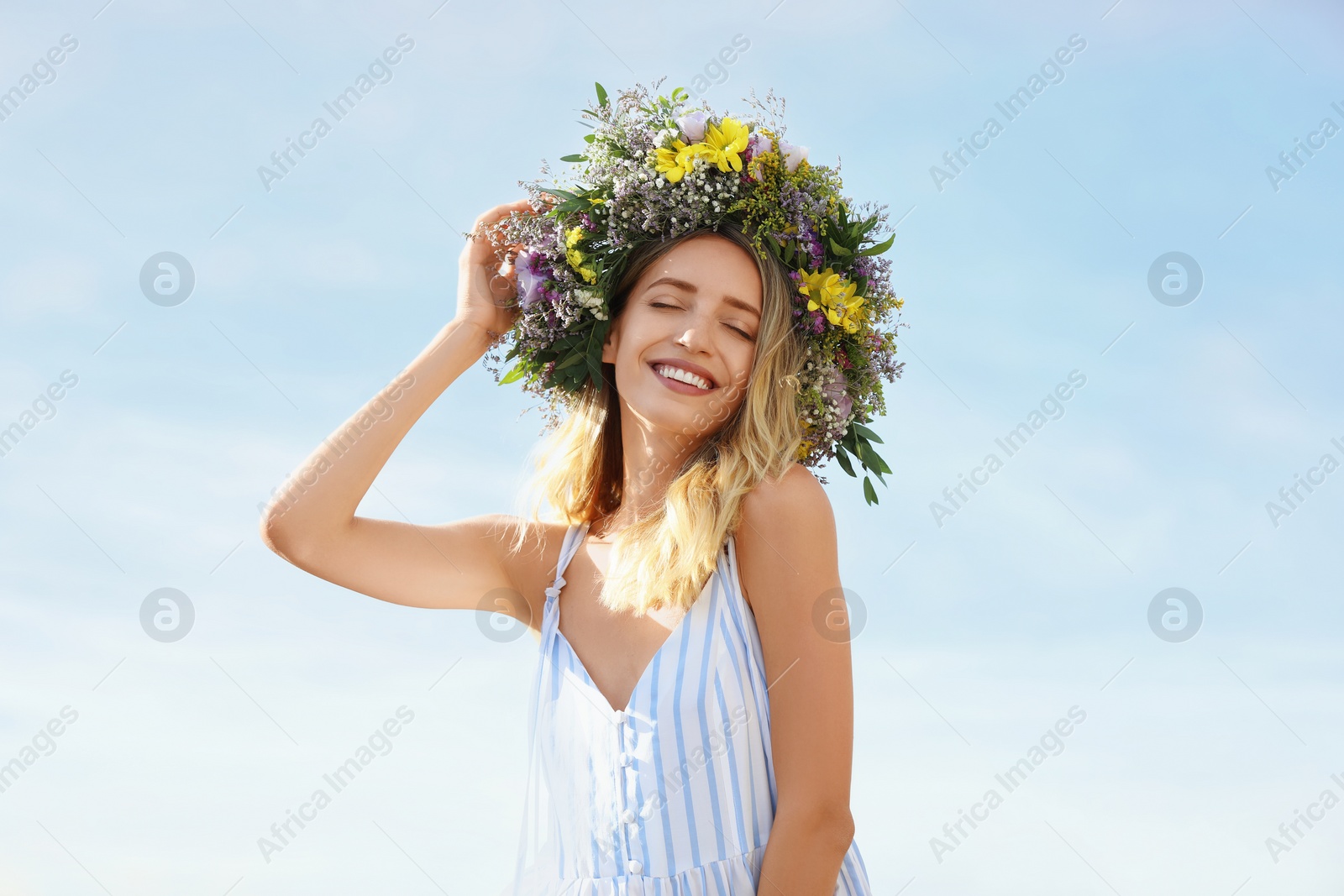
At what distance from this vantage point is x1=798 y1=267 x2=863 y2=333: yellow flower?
386 cm

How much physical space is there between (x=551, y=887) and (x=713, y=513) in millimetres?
1339

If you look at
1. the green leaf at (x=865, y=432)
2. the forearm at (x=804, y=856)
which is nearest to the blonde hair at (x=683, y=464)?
the green leaf at (x=865, y=432)

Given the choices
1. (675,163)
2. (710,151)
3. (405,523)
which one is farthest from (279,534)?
(710,151)

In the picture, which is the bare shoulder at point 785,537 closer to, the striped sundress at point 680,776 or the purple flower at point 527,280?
the striped sundress at point 680,776

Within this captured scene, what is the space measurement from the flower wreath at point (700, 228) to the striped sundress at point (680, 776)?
37.7 inches

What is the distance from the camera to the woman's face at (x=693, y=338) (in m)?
3.70

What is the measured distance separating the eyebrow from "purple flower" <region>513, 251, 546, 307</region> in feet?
1.53

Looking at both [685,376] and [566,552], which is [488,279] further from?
[566,552]

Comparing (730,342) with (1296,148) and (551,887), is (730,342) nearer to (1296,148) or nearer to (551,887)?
(551,887)

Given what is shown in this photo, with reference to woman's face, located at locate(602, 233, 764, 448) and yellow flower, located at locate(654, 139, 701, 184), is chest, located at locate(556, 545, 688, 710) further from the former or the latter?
yellow flower, located at locate(654, 139, 701, 184)

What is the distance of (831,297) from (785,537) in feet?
3.38

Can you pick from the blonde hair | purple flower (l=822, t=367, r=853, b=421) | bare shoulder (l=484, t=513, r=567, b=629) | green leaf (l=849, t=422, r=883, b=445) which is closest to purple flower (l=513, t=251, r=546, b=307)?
the blonde hair

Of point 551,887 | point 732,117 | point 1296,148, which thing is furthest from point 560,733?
point 1296,148

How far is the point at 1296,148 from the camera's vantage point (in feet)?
20.5
